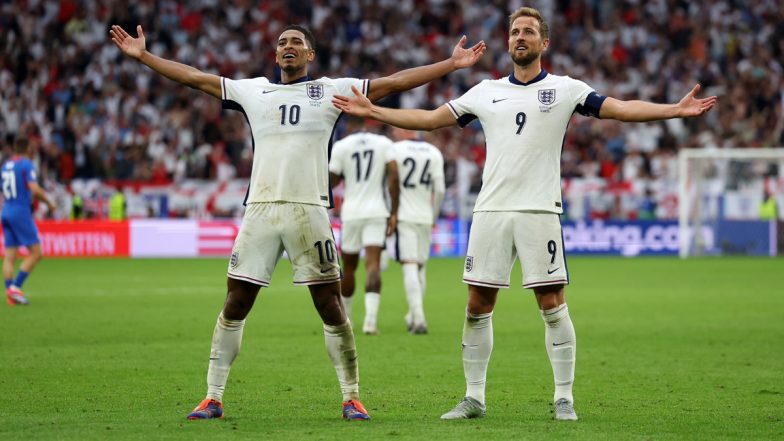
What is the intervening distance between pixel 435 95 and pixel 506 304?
19.2 metres

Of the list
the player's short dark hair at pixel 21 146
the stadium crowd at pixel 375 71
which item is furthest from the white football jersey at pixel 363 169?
the stadium crowd at pixel 375 71

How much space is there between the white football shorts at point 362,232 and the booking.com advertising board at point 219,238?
1741cm

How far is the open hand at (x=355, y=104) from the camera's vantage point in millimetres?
7645

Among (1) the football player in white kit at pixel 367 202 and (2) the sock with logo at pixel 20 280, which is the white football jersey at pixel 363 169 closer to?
(1) the football player in white kit at pixel 367 202

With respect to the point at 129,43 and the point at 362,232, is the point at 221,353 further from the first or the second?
the point at 362,232

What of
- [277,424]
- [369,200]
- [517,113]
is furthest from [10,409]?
[369,200]

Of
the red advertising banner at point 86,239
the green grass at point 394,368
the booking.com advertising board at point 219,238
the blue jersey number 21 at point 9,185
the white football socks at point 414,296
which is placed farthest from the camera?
the booking.com advertising board at point 219,238

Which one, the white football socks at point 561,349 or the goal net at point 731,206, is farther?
the goal net at point 731,206

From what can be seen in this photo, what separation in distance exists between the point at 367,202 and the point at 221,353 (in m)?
6.47

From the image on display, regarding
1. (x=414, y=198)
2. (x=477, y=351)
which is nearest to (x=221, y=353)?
(x=477, y=351)

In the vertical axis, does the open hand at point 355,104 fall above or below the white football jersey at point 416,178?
above

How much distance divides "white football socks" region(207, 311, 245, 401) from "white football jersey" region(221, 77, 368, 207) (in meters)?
0.81

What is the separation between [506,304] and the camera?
1825 cm

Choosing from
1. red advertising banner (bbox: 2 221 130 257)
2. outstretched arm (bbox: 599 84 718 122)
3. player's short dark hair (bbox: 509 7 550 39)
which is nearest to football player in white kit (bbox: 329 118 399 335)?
player's short dark hair (bbox: 509 7 550 39)
